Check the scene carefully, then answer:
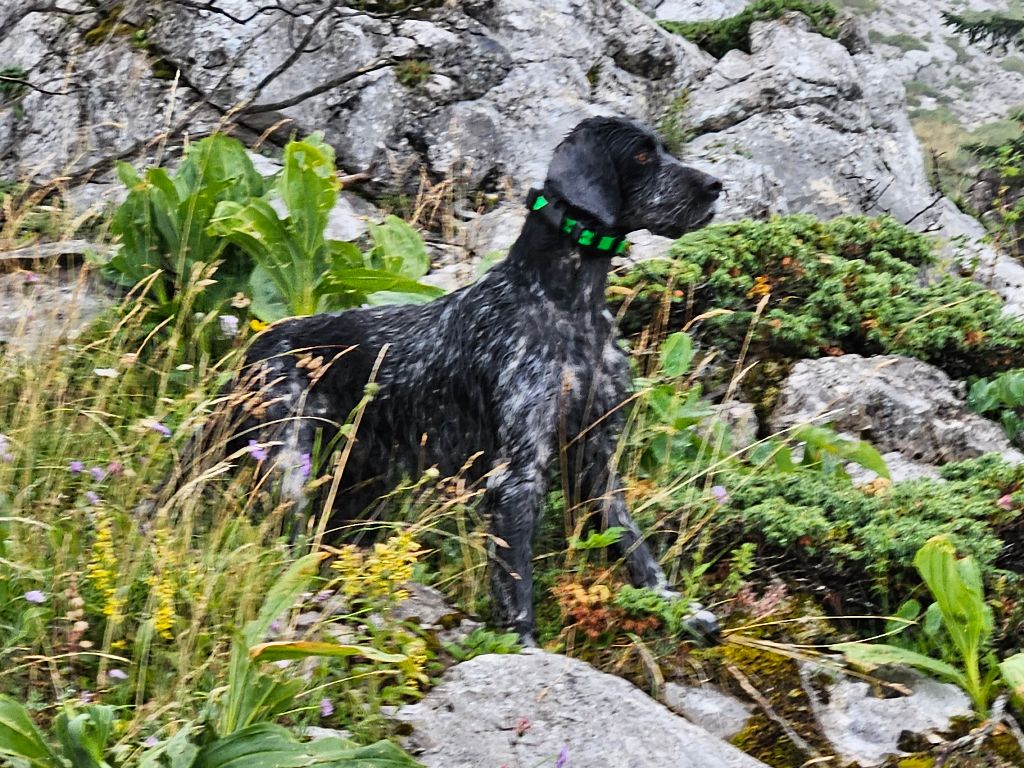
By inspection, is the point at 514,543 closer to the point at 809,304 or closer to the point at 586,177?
the point at 586,177

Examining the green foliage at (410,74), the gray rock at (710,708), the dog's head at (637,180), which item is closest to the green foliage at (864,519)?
the gray rock at (710,708)

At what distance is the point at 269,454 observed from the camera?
5.17 metres

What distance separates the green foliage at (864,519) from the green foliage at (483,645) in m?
1.25

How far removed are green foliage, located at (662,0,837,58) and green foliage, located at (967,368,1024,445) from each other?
15.6 ft

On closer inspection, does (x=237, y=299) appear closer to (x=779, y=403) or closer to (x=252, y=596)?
(x=252, y=596)

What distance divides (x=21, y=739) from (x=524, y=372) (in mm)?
2319

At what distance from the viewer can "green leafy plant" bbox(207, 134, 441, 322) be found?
6180 millimetres

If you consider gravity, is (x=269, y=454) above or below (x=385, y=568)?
below

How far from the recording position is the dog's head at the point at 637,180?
15.9 ft

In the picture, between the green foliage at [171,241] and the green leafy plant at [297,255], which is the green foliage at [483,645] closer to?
the green leafy plant at [297,255]

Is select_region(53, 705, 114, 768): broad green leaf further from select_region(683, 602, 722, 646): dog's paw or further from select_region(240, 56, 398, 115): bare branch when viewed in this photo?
select_region(240, 56, 398, 115): bare branch

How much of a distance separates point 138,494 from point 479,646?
1.31 meters

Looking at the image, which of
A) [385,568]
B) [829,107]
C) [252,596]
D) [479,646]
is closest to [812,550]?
[479,646]

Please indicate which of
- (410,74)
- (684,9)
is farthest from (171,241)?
(684,9)
